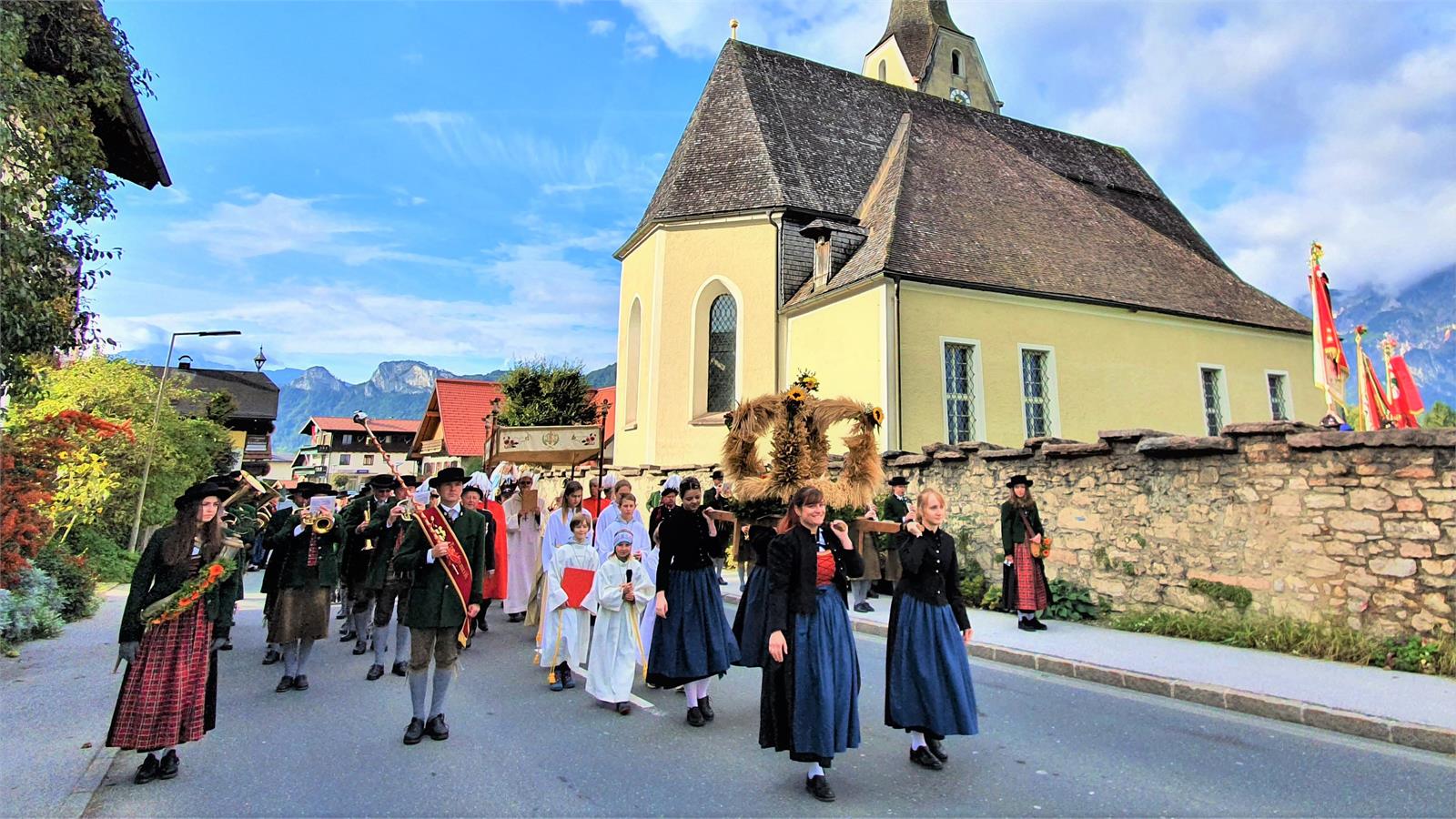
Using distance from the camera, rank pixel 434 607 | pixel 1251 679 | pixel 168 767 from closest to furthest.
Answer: pixel 168 767 → pixel 434 607 → pixel 1251 679

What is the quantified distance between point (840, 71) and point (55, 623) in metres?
27.0

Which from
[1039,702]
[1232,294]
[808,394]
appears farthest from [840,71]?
[1039,702]

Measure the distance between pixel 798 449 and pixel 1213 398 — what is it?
1910cm

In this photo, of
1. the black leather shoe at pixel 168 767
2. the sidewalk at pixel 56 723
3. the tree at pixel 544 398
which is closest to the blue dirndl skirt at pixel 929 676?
the black leather shoe at pixel 168 767

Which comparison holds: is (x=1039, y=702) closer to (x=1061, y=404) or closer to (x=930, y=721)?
(x=930, y=721)

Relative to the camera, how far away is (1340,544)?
7.75 metres

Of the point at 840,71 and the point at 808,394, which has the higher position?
the point at 840,71

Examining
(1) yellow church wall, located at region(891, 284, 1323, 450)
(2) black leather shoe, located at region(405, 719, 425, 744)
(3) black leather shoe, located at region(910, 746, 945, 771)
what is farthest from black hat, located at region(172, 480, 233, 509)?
(1) yellow church wall, located at region(891, 284, 1323, 450)

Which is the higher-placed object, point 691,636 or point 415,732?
point 691,636

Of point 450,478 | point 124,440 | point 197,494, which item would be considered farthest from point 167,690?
point 124,440

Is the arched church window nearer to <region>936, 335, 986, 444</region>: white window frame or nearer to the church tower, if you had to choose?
<region>936, 335, 986, 444</region>: white window frame

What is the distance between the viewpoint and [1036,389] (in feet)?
61.9

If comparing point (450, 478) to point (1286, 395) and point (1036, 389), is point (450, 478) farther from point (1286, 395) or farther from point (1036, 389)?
point (1286, 395)

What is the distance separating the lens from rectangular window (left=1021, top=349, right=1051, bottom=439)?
61.3 feet
